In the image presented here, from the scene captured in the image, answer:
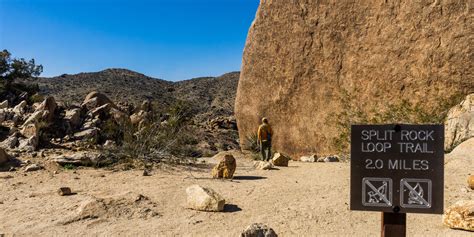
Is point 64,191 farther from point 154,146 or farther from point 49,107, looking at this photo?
point 49,107

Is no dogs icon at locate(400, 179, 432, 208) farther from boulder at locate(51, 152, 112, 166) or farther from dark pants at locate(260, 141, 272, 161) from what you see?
dark pants at locate(260, 141, 272, 161)

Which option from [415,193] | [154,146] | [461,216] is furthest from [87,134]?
[415,193]

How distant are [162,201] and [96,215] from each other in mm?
905

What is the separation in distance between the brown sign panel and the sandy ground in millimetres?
1539

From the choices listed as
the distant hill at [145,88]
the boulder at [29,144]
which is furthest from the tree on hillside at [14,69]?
the boulder at [29,144]

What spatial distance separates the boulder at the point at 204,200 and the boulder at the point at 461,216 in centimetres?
248

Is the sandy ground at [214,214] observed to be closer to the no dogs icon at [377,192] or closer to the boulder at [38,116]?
the no dogs icon at [377,192]

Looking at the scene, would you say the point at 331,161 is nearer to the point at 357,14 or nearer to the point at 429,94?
the point at 429,94

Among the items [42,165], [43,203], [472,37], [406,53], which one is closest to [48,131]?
[42,165]

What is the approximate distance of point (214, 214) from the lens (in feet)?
15.7

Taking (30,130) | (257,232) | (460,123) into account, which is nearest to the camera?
(257,232)

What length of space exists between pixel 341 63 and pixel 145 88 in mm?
29074

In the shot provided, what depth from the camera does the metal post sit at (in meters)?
2.85

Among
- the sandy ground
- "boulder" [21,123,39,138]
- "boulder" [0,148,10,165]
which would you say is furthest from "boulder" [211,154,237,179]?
"boulder" [21,123,39,138]
